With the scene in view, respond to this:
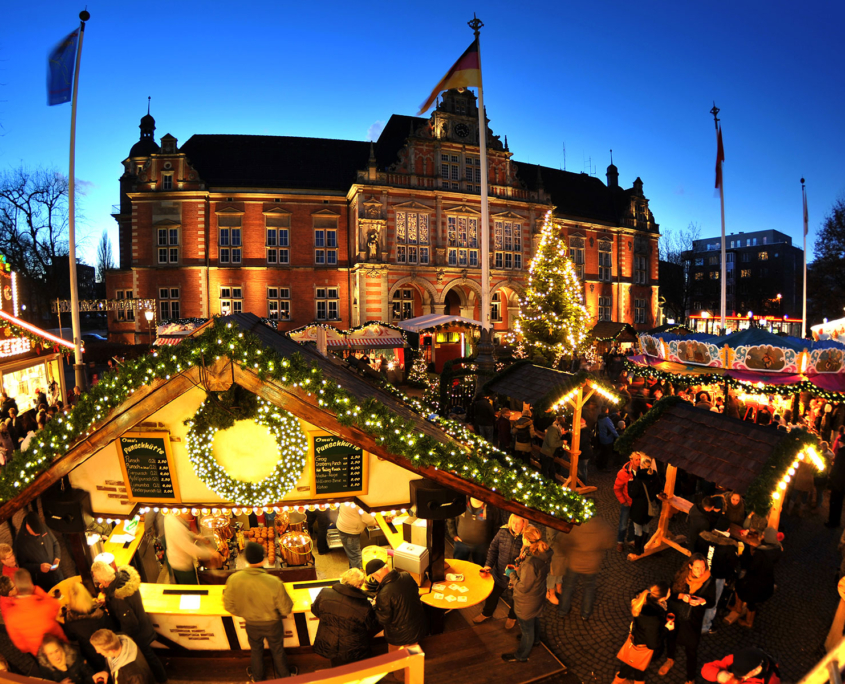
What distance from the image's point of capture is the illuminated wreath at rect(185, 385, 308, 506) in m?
4.30

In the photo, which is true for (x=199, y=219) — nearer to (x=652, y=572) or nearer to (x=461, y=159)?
(x=461, y=159)

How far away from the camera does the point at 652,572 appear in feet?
21.5

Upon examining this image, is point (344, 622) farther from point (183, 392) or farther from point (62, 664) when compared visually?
point (183, 392)

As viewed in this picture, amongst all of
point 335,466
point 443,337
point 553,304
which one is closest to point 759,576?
point 335,466

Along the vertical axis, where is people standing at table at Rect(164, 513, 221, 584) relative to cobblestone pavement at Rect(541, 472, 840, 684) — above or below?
above

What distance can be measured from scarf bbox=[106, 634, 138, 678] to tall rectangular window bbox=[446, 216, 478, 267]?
2640 cm

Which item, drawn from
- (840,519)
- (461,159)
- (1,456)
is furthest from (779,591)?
(461,159)

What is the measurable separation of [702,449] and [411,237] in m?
23.8

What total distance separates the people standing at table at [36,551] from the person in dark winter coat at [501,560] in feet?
17.1

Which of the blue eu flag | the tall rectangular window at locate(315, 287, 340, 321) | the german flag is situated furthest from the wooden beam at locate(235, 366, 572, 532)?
the tall rectangular window at locate(315, 287, 340, 321)

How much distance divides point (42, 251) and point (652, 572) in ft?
145

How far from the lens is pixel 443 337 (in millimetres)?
25250

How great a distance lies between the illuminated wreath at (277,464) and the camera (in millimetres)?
4305

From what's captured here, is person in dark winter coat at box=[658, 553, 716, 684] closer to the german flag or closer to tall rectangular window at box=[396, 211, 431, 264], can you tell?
the german flag
